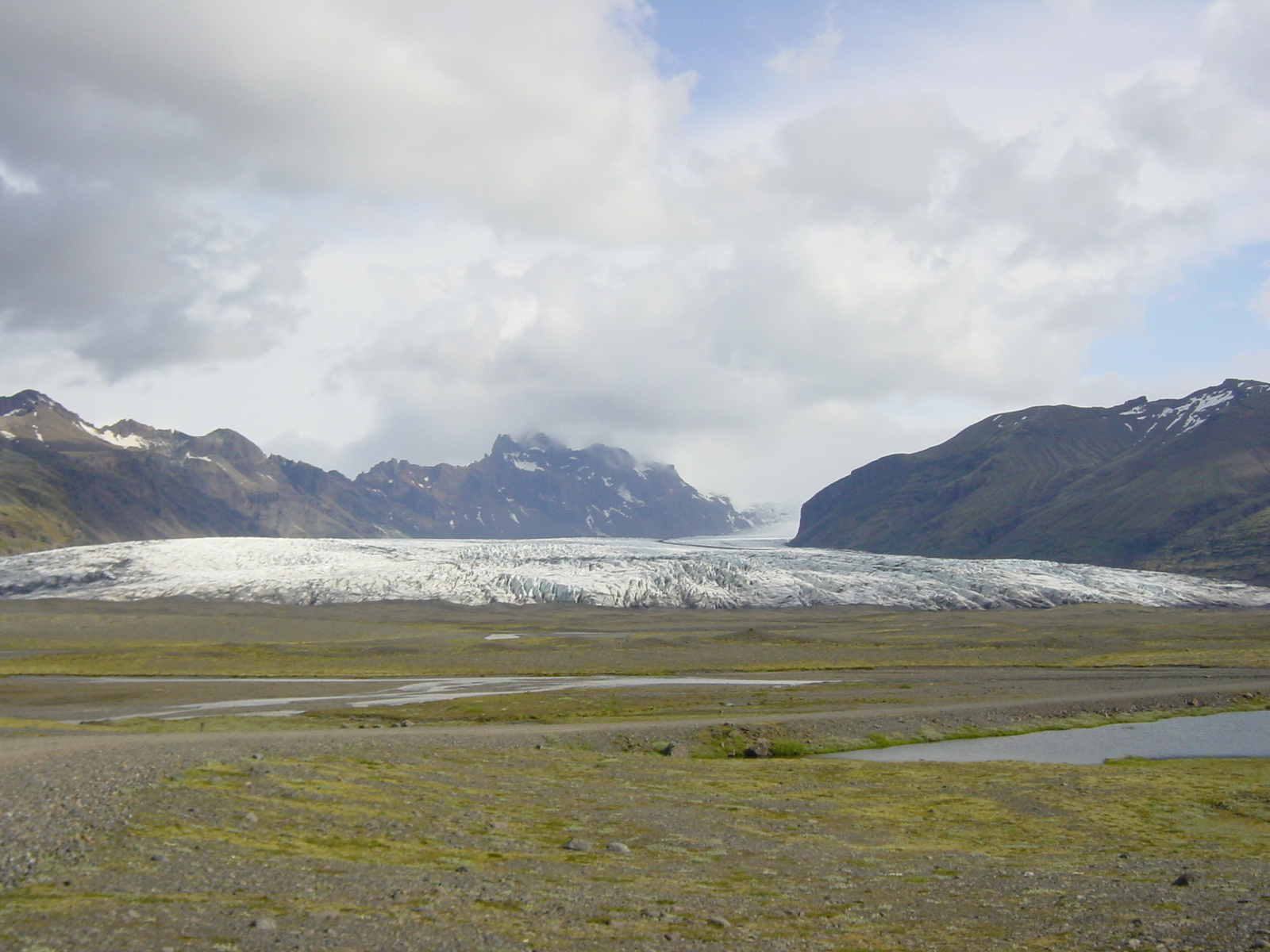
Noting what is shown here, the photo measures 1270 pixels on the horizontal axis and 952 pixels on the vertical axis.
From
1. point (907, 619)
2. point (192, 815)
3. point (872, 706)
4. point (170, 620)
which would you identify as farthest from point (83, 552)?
point (192, 815)

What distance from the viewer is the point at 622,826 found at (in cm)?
2767

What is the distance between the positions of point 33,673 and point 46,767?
78146 mm

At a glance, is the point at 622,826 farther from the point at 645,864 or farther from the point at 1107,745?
the point at 1107,745

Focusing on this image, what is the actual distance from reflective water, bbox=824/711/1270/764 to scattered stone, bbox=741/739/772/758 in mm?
3796

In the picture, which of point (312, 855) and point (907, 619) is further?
point (907, 619)

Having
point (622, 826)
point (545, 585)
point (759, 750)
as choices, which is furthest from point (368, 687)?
point (545, 585)

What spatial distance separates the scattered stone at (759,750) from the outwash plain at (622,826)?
0.41 feet

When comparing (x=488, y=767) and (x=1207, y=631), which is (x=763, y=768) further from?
(x=1207, y=631)

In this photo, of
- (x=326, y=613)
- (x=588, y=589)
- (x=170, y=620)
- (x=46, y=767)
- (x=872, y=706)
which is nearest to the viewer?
(x=46, y=767)

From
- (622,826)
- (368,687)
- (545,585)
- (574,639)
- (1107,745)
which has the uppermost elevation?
(545,585)

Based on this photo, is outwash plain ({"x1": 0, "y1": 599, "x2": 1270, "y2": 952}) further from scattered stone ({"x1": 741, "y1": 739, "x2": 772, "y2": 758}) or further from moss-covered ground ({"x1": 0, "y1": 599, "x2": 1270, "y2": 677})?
moss-covered ground ({"x1": 0, "y1": 599, "x2": 1270, "y2": 677})

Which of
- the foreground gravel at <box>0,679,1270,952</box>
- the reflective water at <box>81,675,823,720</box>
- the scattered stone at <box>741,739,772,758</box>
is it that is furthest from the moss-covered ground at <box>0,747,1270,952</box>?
the reflective water at <box>81,675,823,720</box>

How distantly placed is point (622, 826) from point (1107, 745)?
38.4 meters

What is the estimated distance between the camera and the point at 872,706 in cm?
6322
